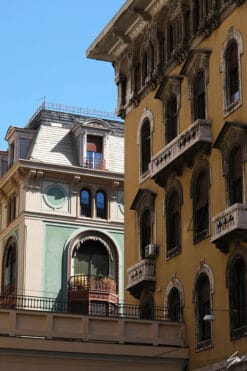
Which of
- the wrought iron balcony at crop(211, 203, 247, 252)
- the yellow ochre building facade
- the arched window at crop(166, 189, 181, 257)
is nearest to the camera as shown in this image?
the wrought iron balcony at crop(211, 203, 247, 252)

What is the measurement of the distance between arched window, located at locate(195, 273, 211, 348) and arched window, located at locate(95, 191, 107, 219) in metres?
25.9

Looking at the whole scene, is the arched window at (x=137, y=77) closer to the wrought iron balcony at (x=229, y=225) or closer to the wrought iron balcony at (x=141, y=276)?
the wrought iron balcony at (x=141, y=276)

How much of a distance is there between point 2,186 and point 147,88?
22521 millimetres

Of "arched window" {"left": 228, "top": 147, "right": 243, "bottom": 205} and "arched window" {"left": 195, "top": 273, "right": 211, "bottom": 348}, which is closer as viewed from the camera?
"arched window" {"left": 228, "top": 147, "right": 243, "bottom": 205}

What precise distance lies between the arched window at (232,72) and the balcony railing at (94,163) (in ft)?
87.8

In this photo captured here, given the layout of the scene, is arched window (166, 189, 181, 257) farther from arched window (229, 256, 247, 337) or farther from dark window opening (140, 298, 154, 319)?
arched window (229, 256, 247, 337)

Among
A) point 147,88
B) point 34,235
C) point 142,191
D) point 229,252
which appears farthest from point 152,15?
point 34,235

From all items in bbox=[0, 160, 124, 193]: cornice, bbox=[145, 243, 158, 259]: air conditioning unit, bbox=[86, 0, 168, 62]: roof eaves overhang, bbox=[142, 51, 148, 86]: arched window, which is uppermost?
bbox=[86, 0, 168, 62]: roof eaves overhang

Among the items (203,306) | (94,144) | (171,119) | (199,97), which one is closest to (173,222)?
(171,119)

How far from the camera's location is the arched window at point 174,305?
3681cm

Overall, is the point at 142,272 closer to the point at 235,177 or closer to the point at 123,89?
the point at 235,177

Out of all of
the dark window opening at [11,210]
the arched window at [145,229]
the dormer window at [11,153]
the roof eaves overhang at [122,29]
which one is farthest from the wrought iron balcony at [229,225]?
the dormer window at [11,153]

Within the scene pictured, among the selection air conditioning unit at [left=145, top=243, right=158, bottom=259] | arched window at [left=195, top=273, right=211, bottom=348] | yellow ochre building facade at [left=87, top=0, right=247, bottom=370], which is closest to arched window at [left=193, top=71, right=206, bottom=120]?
yellow ochre building facade at [left=87, top=0, right=247, bottom=370]

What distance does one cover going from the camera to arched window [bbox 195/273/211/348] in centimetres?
3453
